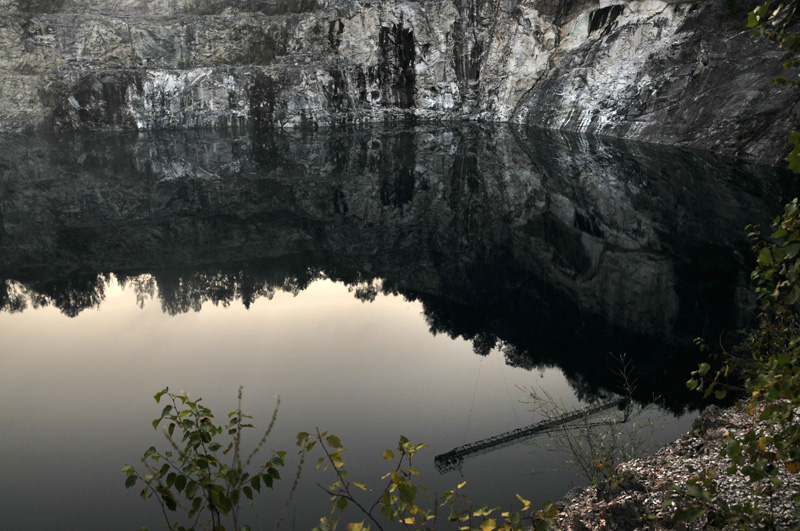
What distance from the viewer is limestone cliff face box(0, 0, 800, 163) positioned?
1750 inches

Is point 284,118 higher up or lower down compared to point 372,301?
higher up

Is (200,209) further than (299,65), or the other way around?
(299,65)

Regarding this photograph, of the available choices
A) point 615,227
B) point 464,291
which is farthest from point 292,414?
point 615,227

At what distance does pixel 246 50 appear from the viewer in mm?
52531

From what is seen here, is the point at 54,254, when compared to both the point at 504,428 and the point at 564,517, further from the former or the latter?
the point at 564,517

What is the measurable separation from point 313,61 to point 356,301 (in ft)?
134

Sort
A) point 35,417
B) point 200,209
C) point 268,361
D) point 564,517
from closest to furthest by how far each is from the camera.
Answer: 1. point 564,517
2. point 35,417
3. point 268,361
4. point 200,209

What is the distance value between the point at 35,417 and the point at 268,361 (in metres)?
3.75

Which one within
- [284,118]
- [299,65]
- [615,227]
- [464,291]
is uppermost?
[299,65]

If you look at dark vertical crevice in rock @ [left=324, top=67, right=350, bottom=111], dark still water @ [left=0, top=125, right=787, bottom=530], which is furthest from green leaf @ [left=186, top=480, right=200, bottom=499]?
dark vertical crevice in rock @ [left=324, top=67, right=350, bottom=111]

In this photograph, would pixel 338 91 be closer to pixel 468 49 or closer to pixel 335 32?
pixel 335 32

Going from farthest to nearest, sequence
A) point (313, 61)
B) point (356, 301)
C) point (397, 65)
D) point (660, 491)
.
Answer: point (397, 65)
point (313, 61)
point (356, 301)
point (660, 491)

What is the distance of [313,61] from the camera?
5134cm

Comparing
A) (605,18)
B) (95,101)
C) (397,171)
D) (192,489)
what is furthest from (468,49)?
(192,489)
